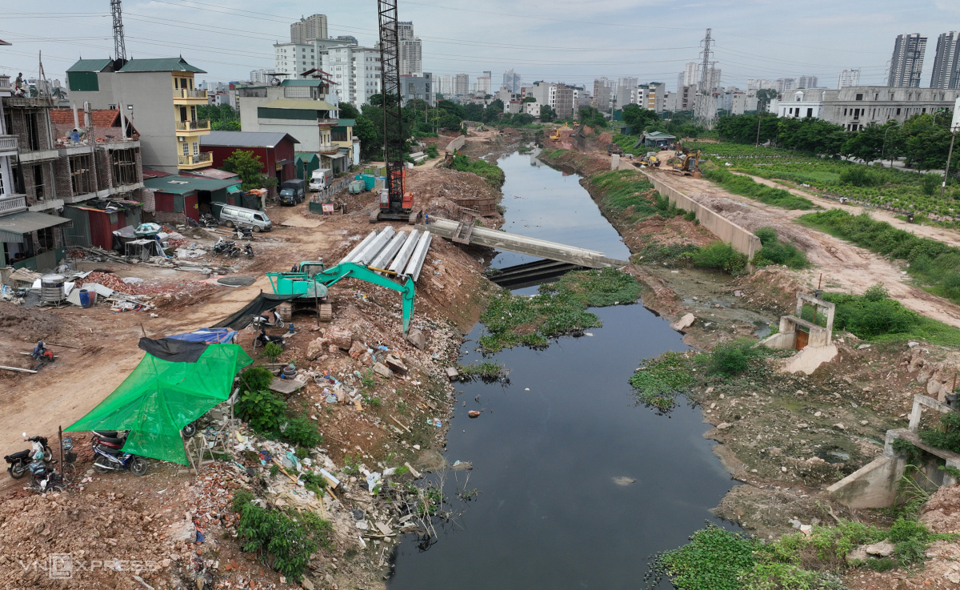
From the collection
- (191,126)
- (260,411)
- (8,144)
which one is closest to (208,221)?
(191,126)

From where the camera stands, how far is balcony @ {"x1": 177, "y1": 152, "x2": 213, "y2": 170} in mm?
36781

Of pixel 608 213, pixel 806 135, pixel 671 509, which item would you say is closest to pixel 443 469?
pixel 671 509

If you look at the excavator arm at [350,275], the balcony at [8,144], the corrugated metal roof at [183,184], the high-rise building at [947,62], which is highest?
the high-rise building at [947,62]

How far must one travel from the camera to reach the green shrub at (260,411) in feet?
47.0

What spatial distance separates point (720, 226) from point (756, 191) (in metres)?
13.0

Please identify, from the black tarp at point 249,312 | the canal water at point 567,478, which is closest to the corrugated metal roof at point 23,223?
the black tarp at point 249,312

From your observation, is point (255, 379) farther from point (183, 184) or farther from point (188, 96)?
point (188, 96)

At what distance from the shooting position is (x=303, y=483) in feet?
44.1

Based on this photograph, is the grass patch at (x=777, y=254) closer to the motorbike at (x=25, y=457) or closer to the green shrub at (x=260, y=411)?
the green shrub at (x=260, y=411)

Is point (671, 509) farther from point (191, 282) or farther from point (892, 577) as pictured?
point (191, 282)

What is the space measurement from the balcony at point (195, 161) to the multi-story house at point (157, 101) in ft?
0.17

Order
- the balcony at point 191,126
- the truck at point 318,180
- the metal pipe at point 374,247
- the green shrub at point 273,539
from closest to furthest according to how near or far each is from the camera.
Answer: the green shrub at point 273,539 → the metal pipe at point 374,247 → the balcony at point 191,126 → the truck at point 318,180

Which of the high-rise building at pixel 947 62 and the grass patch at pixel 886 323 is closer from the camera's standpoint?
the grass patch at pixel 886 323

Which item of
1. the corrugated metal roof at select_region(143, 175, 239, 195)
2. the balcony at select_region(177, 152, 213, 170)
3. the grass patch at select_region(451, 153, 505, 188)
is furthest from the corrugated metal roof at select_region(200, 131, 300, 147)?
the grass patch at select_region(451, 153, 505, 188)
